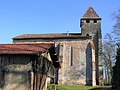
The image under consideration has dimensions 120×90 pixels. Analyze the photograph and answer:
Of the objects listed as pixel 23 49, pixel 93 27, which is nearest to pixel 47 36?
pixel 93 27

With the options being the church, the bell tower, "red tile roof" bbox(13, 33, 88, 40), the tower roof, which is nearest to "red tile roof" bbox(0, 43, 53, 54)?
the church

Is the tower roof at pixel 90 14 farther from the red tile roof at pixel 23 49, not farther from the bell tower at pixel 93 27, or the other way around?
the red tile roof at pixel 23 49

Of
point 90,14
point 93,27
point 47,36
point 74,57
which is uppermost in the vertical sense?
point 90,14

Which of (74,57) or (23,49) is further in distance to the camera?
(74,57)

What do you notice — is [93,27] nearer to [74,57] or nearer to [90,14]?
[90,14]

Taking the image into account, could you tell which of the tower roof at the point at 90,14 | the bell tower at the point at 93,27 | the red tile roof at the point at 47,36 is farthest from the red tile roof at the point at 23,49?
the tower roof at the point at 90,14

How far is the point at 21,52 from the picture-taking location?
2016 cm

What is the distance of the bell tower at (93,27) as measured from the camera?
2247 inches

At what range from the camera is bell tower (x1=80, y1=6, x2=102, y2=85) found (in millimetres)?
57062

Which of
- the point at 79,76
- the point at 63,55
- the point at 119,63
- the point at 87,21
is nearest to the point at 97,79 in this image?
the point at 79,76

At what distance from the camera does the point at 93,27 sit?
5966 centimetres

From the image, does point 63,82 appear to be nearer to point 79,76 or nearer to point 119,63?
point 79,76

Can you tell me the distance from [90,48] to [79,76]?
587cm

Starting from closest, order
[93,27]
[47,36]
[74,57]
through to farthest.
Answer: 1. [74,57]
2. [47,36]
3. [93,27]
